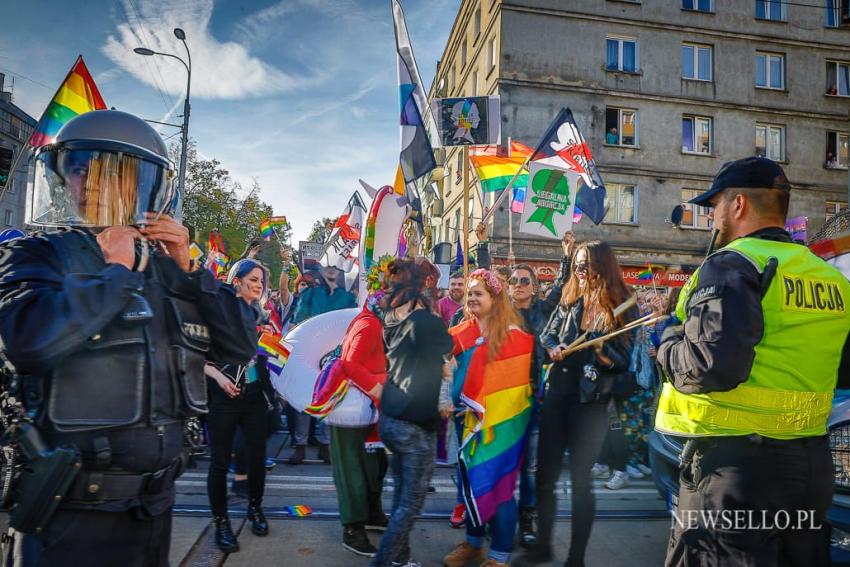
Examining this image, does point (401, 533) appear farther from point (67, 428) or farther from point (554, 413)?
point (67, 428)

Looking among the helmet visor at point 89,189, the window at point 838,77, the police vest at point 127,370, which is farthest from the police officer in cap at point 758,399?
the window at point 838,77

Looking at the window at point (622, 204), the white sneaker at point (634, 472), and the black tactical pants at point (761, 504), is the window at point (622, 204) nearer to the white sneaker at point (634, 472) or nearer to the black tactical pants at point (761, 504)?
the white sneaker at point (634, 472)

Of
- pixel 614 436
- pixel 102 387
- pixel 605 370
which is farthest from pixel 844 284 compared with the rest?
pixel 614 436

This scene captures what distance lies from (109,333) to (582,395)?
9.31 feet

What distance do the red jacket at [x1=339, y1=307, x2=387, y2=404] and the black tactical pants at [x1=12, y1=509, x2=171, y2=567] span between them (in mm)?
1984

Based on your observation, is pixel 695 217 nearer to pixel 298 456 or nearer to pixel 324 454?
pixel 324 454

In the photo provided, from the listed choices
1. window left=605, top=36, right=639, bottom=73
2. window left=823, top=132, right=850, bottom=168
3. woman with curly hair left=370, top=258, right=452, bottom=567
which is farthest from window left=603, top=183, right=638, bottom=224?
woman with curly hair left=370, top=258, right=452, bottom=567

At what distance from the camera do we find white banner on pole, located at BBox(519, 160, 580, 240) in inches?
295

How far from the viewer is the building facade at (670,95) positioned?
763 inches

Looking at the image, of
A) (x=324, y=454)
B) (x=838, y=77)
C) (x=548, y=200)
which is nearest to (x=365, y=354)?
(x=324, y=454)

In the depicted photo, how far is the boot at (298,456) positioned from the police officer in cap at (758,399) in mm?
4655

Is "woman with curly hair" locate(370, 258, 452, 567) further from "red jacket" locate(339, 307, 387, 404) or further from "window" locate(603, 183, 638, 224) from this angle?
"window" locate(603, 183, 638, 224)

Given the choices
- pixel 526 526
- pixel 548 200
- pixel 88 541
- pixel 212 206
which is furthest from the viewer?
pixel 212 206

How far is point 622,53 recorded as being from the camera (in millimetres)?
20078
